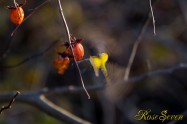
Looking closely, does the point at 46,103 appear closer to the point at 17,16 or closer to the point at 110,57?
the point at 17,16

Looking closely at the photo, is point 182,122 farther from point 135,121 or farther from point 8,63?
point 8,63

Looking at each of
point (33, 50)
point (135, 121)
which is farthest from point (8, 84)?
point (135, 121)

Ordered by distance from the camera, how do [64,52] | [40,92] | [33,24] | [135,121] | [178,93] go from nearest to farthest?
[64,52]
[40,92]
[135,121]
[178,93]
[33,24]

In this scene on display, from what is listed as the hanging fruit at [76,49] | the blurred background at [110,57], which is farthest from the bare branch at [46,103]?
the blurred background at [110,57]

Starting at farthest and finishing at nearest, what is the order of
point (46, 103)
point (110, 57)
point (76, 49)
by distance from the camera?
point (110, 57) < point (46, 103) < point (76, 49)

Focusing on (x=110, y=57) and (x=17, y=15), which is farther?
(x=110, y=57)

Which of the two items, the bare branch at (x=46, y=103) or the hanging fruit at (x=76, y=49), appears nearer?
Answer: the hanging fruit at (x=76, y=49)

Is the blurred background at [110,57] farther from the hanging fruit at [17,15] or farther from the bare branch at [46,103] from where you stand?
the hanging fruit at [17,15]

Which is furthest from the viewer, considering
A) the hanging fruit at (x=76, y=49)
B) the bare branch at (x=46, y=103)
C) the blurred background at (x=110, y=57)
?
the blurred background at (x=110, y=57)

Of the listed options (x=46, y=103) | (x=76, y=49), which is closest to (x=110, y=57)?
(x=46, y=103)
